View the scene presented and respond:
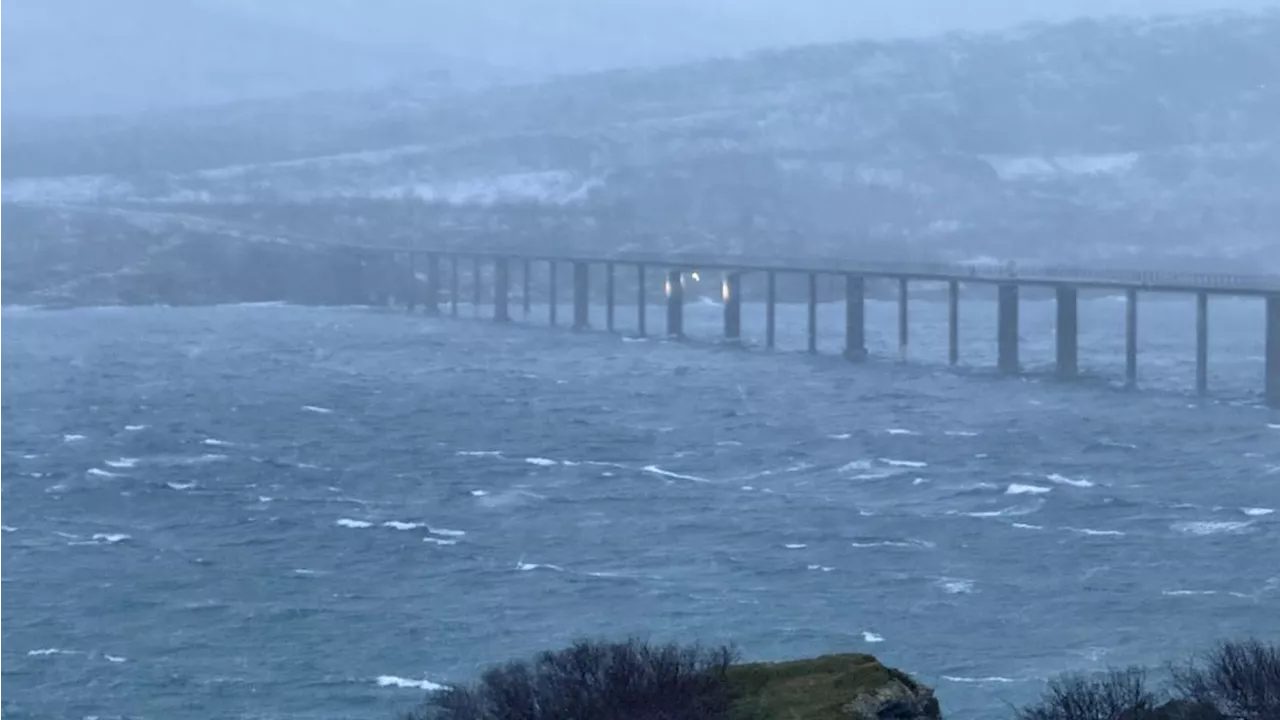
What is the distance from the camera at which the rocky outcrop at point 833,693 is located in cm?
1789

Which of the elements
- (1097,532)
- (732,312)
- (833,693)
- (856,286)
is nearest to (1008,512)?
(1097,532)

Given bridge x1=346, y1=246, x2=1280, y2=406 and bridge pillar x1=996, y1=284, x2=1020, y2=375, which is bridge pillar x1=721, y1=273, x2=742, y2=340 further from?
bridge pillar x1=996, y1=284, x2=1020, y2=375

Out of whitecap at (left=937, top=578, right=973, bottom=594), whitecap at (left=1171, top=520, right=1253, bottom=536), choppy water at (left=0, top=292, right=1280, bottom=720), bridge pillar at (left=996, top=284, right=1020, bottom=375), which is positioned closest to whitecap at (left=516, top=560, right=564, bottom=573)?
choppy water at (left=0, top=292, right=1280, bottom=720)

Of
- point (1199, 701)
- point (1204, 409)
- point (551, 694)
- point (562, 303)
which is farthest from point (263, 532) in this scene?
point (562, 303)

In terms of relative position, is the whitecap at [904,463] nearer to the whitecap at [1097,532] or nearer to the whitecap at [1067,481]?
the whitecap at [1067,481]

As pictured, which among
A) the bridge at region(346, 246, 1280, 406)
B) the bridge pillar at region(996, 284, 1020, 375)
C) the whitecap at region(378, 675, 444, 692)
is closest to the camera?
the whitecap at region(378, 675, 444, 692)

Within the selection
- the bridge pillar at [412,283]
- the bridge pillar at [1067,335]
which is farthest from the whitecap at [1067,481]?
the bridge pillar at [412,283]

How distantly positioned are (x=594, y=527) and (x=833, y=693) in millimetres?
26235

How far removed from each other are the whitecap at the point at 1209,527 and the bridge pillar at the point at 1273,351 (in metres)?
28.1

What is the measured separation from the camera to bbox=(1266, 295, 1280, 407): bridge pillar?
233ft

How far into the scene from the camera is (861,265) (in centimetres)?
10569

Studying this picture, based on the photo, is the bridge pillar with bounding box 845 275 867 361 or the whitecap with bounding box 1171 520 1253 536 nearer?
the whitecap with bounding box 1171 520 1253 536

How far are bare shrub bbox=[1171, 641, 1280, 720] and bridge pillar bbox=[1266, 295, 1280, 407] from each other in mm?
51222

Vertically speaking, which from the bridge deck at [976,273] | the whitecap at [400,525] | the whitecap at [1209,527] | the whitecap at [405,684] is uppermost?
the bridge deck at [976,273]
